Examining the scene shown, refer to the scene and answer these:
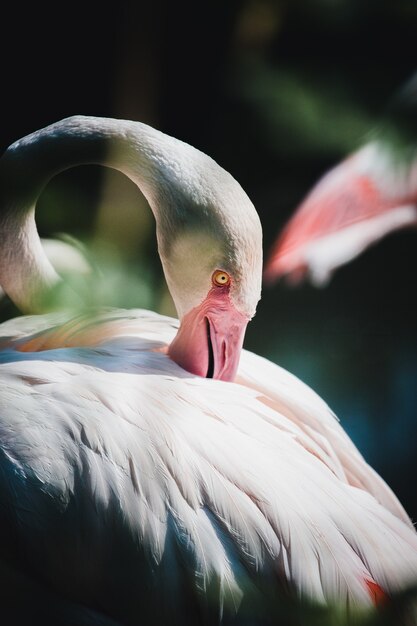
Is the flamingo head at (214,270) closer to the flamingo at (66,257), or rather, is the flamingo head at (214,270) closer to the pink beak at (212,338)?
the pink beak at (212,338)

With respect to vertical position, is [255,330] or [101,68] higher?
[101,68]

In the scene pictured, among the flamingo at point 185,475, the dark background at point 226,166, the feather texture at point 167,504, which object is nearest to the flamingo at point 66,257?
the dark background at point 226,166

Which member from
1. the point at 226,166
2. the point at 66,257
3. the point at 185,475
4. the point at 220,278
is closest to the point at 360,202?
the point at 220,278

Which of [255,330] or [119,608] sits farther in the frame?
[255,330]

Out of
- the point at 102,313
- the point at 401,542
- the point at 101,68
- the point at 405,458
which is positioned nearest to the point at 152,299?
the point at 102,313

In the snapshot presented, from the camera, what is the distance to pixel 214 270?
39.6 inches

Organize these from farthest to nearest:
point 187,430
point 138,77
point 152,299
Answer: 1. point 152,299
2. point 138,77
3. point 187,430

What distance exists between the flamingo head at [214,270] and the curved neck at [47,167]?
77 millimetres

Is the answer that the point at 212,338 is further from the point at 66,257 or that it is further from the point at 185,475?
the point at 66,257

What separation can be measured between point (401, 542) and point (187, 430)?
0.33 metres

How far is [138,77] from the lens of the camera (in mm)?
1084

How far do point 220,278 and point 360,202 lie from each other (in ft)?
0.71

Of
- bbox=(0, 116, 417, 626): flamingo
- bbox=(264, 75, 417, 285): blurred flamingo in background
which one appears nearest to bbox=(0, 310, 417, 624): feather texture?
bbox=(0, 116, 417, 626): flamingo

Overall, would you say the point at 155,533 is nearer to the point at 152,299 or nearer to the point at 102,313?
the point at 102,313
